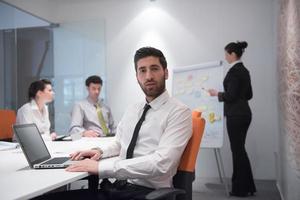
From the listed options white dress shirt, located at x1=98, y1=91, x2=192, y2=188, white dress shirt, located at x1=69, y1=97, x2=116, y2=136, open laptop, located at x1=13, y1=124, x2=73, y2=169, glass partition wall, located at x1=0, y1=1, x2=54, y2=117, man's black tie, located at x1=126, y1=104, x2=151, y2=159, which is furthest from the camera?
glass partition wall, located at x1=0, y1=1, x2=54, y2=117

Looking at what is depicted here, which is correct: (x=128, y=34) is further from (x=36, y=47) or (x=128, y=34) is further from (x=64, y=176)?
(x=64, y=176)

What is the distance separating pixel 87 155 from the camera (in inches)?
74.7

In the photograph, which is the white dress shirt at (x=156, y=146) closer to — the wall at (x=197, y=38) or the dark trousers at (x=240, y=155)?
the dark trousers at (x=240, y=155)

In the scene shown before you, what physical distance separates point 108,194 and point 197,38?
324 centimetres

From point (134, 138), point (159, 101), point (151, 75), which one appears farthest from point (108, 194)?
point (151, 75)

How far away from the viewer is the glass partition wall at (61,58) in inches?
191

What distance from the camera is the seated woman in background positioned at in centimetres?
342

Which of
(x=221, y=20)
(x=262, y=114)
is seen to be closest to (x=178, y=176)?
(x=262, y=114)

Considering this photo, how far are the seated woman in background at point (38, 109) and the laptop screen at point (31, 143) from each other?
1583 millimetres

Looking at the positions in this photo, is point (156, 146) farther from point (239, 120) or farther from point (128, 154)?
point (239, 120)

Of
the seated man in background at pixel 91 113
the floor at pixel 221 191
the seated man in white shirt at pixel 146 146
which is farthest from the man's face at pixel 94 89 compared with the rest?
the seated man in white shirt at pixel 146 146

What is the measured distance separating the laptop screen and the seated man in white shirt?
190 millimetres

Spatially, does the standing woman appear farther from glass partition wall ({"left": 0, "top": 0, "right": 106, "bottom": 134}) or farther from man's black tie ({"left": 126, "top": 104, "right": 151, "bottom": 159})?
glass partition wall ({"left": 0, "top": 0, "right": 106, "bottom": 134})

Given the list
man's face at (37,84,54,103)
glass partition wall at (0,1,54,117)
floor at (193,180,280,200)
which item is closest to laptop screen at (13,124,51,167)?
man's face at (37,84,54,103)
